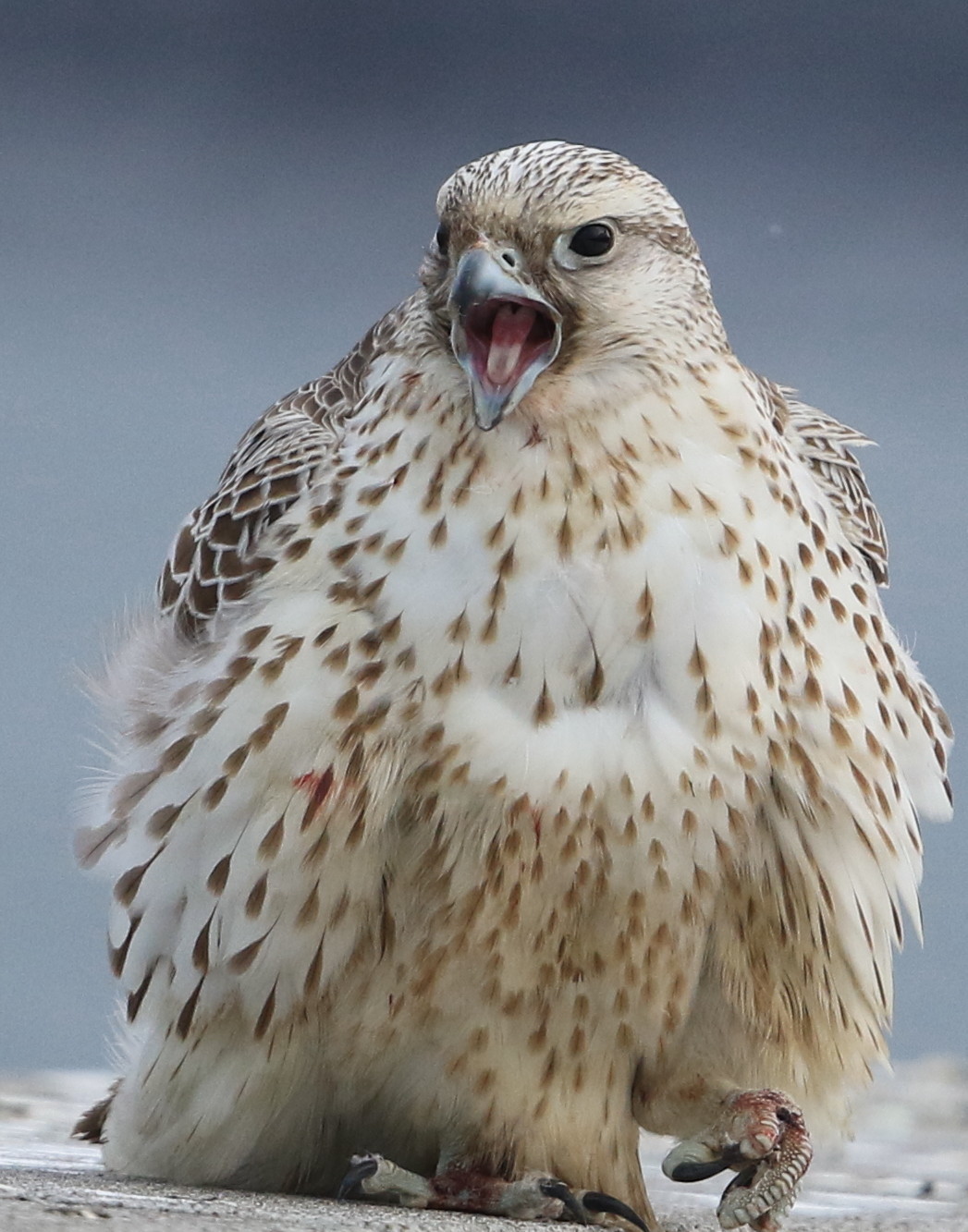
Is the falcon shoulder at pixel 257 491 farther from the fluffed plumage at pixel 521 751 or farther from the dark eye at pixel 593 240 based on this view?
the dark eye at pixel 593 240

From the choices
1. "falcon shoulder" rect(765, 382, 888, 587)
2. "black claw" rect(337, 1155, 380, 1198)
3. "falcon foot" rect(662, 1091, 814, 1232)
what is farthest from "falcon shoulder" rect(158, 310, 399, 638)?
"falcon foot" rect(662, 1091, 814, 1232)

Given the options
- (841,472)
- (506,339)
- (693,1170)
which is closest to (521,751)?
(506,339)

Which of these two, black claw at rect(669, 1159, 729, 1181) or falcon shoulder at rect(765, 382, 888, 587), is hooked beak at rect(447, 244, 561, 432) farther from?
black claw at rect(669, 1159, 729, 1181)

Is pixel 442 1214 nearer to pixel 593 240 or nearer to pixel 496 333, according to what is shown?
pixel 496 333

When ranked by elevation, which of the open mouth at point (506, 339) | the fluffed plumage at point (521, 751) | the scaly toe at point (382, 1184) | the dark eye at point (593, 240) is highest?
the dark eye at point (593, 240)

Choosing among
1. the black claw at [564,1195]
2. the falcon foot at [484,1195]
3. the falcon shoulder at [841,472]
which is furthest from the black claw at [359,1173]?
the falcon shoulder at [841,472]

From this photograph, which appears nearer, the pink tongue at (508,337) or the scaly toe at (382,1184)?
the pink tongue at (508,337)

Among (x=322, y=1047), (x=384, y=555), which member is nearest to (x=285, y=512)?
(x=384, y=555)
